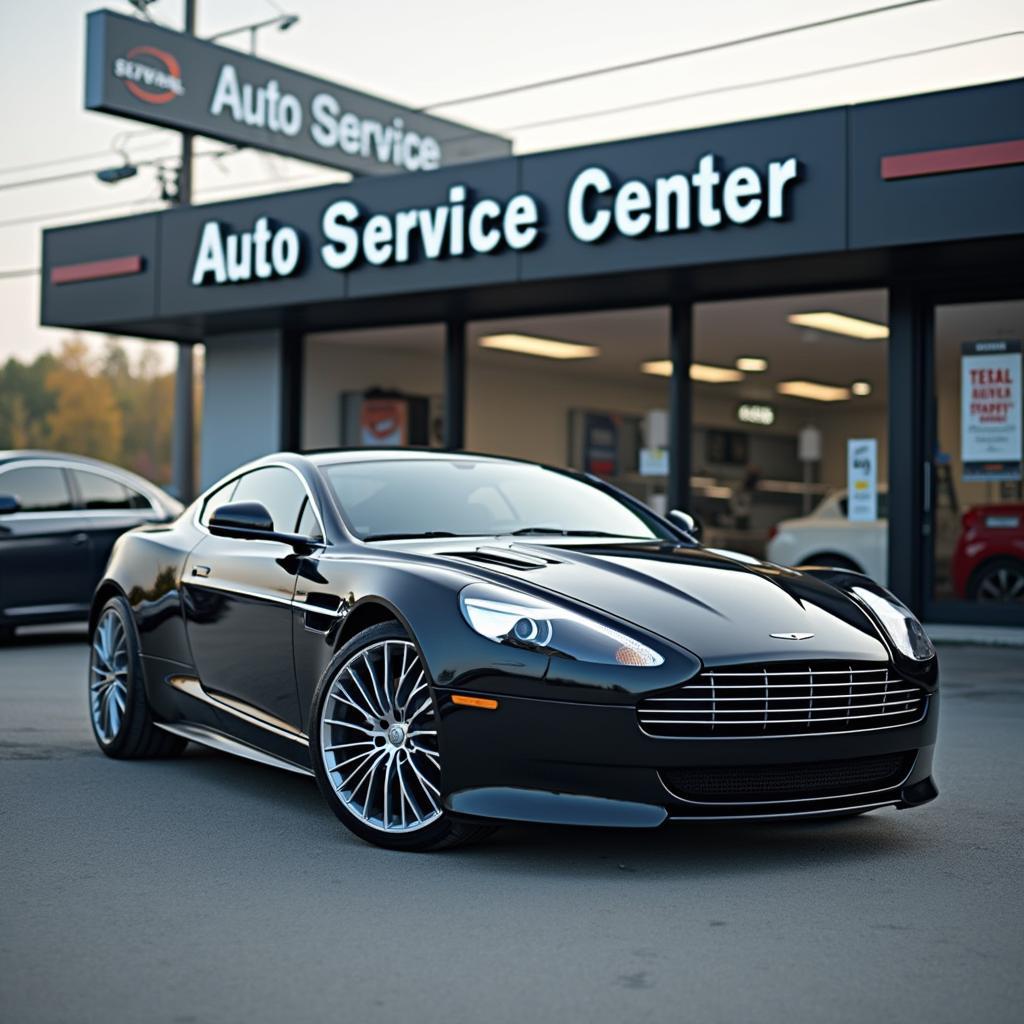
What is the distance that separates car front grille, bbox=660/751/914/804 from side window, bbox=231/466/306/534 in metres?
2.21

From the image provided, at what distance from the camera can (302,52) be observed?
2533cm

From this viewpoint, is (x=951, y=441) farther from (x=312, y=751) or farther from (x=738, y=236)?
(x=312, y=751)

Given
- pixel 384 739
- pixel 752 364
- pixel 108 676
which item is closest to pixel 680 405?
pixel 752 364

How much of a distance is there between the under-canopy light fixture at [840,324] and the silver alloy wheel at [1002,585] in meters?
3.38

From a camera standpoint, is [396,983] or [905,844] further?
[905,844]

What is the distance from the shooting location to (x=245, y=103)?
770 inches

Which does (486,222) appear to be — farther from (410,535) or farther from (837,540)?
(410,535)

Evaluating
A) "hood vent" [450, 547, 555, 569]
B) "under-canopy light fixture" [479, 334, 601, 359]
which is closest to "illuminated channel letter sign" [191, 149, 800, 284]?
"under-canopy light fixture" [479, 334, 601, 359]

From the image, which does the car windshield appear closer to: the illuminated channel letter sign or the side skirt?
the side skirt

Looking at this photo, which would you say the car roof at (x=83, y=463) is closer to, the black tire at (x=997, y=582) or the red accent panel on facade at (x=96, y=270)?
the red accent panel on facade at (x=96, y=270)

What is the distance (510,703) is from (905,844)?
153cm

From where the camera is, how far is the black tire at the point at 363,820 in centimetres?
499

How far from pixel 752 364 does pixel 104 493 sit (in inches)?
405

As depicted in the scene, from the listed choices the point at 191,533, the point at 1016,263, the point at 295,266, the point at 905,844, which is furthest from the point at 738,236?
the point at 905,844
